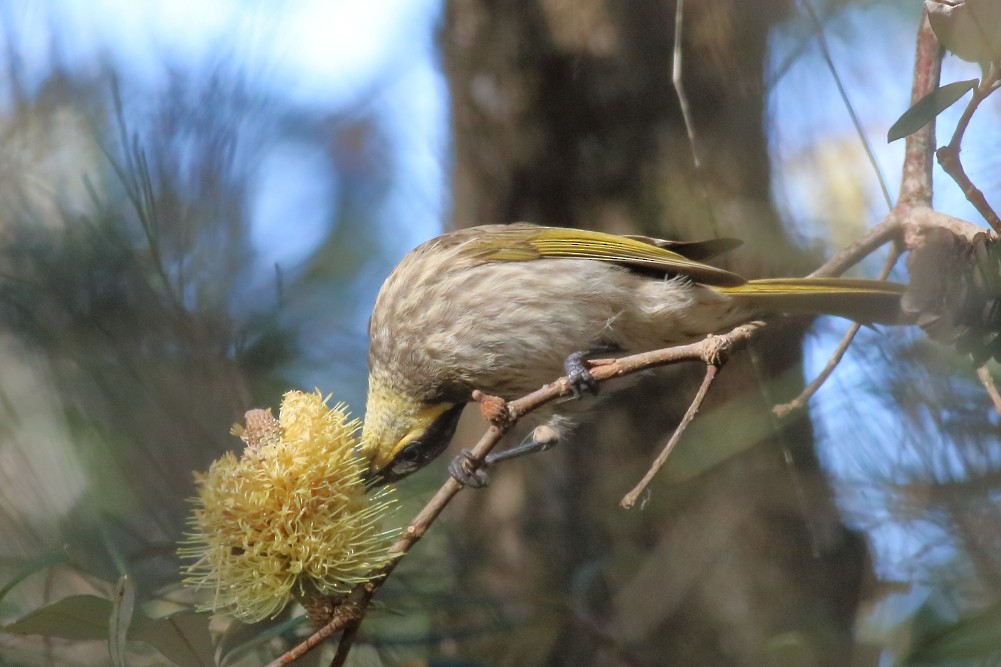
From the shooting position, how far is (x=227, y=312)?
6.42ft

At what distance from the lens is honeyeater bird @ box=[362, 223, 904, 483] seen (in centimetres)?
162

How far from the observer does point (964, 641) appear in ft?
3.30

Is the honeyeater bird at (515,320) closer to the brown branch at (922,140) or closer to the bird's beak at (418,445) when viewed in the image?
the bird's beak at (418,445)

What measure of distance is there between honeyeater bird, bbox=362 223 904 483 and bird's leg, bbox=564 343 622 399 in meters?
0.03

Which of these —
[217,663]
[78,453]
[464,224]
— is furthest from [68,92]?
[217,663]

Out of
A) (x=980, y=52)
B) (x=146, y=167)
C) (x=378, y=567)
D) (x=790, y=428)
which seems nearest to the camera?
(x=980, y=52)

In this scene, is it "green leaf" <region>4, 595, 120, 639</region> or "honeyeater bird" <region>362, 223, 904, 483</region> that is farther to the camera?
"honeyeater bird" <region>362, 223, 904, 483</region>

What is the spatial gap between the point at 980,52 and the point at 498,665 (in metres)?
1.42

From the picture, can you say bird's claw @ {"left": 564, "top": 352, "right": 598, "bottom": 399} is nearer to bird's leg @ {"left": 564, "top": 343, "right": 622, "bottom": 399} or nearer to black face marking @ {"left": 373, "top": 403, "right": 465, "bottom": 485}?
bird's leg @ {"left": 564, "top": 343, "right": 622, "bottom": 399}

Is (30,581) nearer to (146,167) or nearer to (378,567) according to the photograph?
(378,567)

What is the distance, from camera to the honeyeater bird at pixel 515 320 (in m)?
1.62

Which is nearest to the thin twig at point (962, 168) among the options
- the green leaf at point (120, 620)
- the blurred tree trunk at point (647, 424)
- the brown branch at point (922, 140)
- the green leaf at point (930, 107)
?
the green leaf at point (930, 107)

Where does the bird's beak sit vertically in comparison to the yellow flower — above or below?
below

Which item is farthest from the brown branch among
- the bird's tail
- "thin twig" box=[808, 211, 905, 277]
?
the bird's tail
